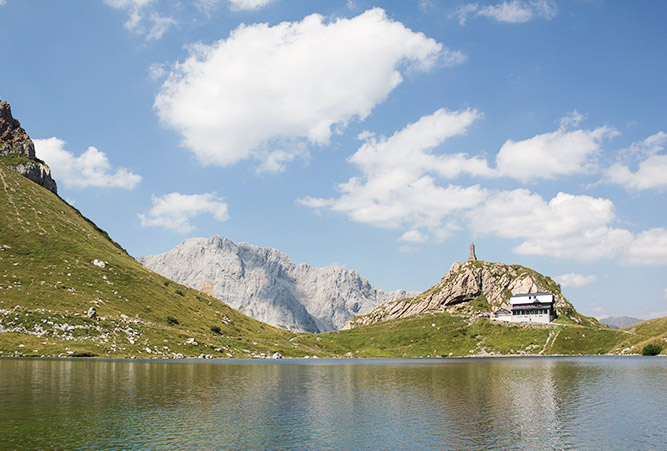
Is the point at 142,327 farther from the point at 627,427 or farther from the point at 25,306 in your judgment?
the point at 627,427

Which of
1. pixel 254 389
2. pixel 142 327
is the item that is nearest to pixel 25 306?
pixel 142 327

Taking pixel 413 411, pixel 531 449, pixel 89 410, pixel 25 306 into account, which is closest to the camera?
pixel 531 449

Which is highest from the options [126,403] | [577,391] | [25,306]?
[25,306]

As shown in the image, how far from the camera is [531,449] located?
42.1 m

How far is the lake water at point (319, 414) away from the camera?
142ft

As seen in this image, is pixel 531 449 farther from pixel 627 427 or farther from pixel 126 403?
pixel 126 403

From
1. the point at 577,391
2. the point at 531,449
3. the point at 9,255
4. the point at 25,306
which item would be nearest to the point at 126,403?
the point at 531,449

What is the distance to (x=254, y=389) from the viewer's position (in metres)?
82.4

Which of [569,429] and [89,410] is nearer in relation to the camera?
[569,429]

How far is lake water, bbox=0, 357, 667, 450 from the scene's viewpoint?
4334 centimetres

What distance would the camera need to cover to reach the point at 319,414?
58.6 m

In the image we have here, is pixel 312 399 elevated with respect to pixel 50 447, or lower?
lower

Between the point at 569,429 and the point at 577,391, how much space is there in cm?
3590

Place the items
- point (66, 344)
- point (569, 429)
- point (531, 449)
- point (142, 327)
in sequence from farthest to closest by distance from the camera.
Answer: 1. point (142, 327)
2. point (66, 344)
3. point (569, 429)
4. point (531, 449)
